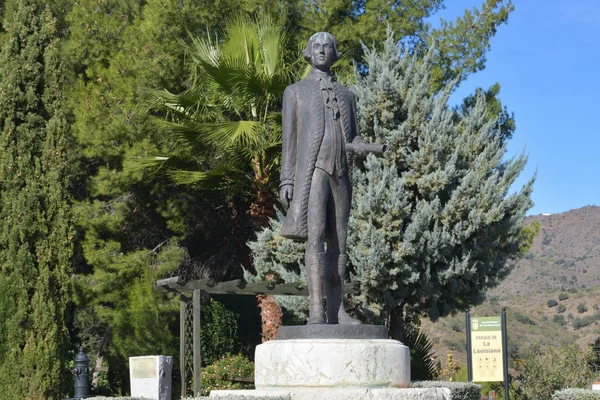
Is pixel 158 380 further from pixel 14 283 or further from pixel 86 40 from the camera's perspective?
pixel 86 40

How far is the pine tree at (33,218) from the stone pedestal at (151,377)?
1199 mm

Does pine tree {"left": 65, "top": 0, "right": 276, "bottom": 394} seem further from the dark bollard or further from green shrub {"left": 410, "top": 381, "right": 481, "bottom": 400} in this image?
green shrub {"left": 410, "top": 381, "right": 481, "bottom": 400}

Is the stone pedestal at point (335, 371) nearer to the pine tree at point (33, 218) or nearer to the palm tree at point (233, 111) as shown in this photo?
the pine tree at point (33, 218)

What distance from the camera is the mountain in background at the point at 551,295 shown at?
34.0 metres

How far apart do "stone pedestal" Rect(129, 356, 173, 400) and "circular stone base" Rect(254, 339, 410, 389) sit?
7.78m

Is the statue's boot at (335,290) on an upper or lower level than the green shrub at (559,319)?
upper

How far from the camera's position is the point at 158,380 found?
15031mm

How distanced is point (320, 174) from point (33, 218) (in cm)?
925

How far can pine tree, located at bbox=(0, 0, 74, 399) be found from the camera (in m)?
15.2

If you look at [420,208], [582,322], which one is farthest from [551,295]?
[420,208]

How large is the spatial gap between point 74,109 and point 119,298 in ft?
13.3

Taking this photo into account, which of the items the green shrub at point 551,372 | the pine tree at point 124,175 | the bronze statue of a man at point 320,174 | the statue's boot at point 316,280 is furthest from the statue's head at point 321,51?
the green shrub at point 551,372

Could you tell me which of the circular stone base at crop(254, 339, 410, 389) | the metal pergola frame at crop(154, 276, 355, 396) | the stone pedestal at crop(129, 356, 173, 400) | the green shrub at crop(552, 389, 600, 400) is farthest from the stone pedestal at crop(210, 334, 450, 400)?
the stone pedestal at crop(129, 356, 173, 400)

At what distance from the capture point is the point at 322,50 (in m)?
8.15
